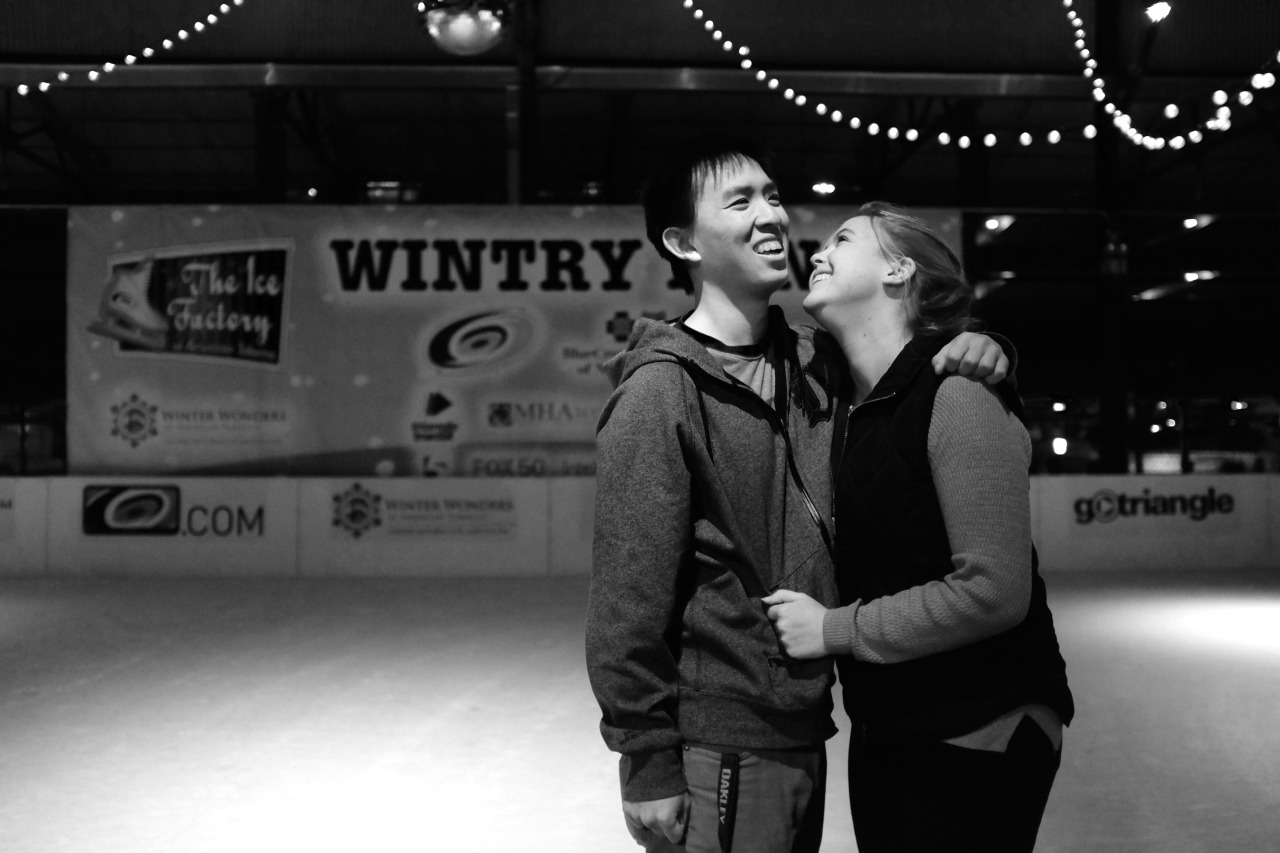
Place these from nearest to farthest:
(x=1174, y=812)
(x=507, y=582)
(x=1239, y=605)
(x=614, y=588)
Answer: (x=614, y=588), (x=1174, y=812), (x=1239, y=605), (x=507, y=582)

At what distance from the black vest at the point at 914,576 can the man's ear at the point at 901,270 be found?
132 millimetres

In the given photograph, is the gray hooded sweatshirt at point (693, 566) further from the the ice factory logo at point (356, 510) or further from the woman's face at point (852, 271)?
the the ice factory logo at point (356, 510)

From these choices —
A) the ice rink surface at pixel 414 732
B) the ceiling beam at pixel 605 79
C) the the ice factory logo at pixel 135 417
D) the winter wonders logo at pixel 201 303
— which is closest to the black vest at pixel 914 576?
the ice rink surface at pixel 414 732

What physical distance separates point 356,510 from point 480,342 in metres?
1.74

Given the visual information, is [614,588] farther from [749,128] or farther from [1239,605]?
[749,128]

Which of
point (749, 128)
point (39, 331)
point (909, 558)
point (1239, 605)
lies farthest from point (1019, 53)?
point (39, 331)

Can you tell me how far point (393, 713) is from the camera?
500cm

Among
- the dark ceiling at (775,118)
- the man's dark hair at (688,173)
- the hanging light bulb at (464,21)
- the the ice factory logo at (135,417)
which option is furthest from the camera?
the dark ceiling at (775,118)

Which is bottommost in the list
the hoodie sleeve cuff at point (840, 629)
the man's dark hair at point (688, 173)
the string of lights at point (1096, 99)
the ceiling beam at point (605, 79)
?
the hoodie sleeve cuff at point (840, 629)

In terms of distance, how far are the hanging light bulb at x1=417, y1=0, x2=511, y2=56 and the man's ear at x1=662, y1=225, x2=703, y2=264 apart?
625 cm

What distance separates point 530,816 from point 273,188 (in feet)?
34.8

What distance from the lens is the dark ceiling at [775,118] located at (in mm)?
11469

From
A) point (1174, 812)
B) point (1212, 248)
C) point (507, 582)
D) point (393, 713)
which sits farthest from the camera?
point (1212, 248)

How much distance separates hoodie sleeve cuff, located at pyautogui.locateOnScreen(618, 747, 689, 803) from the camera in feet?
5.09
